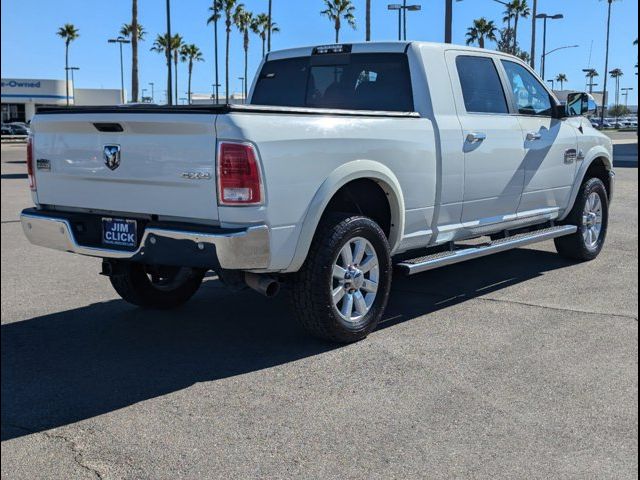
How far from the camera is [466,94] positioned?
20.7ft

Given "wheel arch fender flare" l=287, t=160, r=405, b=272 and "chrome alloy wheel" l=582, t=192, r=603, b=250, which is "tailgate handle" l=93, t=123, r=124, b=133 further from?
"chrome alloy wheel" l=582, t=192, r=603, b=250

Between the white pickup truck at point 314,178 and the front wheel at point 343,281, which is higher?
the white pickup truck at point 314,178

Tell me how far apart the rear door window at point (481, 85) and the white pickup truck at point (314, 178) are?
0.02 metres

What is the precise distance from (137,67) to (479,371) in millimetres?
30929

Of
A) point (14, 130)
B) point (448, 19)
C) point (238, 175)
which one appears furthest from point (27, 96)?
point (238, 175)

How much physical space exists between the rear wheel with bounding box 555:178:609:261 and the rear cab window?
2808 mm

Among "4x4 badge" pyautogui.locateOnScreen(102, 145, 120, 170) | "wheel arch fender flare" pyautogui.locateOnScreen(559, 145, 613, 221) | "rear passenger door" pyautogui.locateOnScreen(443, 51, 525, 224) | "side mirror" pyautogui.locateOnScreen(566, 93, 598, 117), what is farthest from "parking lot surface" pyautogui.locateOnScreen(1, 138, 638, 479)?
"side mirror" pyautogui.locateOnScreen(566, 93, 598, 117)

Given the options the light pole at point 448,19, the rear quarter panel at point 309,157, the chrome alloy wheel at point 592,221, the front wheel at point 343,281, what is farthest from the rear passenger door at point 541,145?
the light pole at point 448,19

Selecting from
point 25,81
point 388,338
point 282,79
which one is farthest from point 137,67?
point 25,81

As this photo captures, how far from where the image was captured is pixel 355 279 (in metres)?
5.20

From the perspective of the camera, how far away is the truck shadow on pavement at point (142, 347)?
4.19m

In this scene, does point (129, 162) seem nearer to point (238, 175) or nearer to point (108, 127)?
point (108, 127)

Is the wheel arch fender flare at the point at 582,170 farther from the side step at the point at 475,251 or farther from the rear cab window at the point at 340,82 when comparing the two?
the rear cab window at the point at 340,82

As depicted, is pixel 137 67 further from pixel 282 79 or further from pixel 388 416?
pixel 388 416
